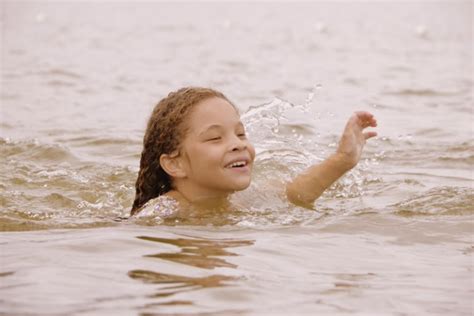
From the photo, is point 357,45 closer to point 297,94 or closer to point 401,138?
point 297,94

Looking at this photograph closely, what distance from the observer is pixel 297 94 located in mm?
14297

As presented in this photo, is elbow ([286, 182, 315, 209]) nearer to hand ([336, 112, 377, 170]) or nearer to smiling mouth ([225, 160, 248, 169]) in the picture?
hand ([336, 112, 377, 170])

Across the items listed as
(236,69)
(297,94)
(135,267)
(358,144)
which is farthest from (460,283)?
(236,69)

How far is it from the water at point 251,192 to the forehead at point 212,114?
59 centimetres

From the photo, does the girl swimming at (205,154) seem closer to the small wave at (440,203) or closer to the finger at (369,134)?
the finger at (369,134)

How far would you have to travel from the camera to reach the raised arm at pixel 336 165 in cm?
652

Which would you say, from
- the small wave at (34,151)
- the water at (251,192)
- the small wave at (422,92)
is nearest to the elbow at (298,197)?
the water at (251,192)

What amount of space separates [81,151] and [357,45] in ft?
44.8

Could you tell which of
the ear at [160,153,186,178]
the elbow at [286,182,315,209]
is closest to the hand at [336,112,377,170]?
the elbow at [286,182,315,209]

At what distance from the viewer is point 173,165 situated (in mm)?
6602

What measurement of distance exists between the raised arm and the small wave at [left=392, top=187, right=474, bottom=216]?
0.46 metres

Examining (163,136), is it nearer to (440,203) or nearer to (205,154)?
(205,154)

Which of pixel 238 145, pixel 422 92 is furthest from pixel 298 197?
pixel 422 92

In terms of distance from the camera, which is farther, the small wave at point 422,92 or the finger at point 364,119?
the small wave at point 422,92
